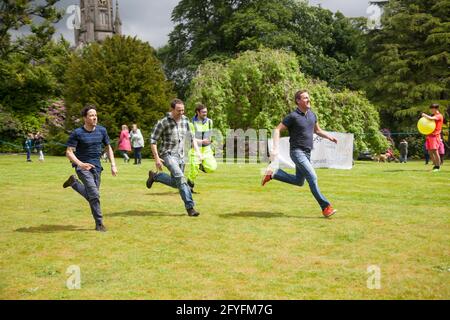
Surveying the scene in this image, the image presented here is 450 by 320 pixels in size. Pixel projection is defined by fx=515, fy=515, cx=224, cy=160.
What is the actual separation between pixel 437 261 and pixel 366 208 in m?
3.99

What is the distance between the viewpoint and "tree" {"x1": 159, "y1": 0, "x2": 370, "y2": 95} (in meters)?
47.6

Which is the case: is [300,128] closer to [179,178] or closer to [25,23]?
[179,178]

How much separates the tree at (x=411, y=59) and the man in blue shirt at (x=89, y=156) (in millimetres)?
37730

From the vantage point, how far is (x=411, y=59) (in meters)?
43.9

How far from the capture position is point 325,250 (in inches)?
255

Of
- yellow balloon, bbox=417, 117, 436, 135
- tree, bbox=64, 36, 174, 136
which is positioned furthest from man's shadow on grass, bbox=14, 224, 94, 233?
tree, bbox=64, 36, 174, 136

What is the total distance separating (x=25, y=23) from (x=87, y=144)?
35.8 meters

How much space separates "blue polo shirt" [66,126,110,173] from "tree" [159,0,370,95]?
38.7 m

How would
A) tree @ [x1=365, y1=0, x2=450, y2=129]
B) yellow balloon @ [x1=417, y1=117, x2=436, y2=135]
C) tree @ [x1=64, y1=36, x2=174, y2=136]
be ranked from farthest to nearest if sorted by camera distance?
1. tree @ [x1=365, y1=0, x2=450, y2=129]
2. tree @ [x1=64, y1=36, x2=174, y2=136]
3. yellow balloon @ [x1=417, y1=117, x2=436, y2=135]

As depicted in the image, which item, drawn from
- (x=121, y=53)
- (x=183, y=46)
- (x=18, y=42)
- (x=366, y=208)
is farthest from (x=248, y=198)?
(x=183, y=46)

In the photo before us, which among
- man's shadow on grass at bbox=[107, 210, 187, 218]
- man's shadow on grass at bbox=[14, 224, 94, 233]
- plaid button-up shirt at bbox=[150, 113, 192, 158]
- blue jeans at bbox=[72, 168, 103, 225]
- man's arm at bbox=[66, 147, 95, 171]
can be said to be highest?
plaid button-up shirt at bbox=[150, 113, 192, 158]

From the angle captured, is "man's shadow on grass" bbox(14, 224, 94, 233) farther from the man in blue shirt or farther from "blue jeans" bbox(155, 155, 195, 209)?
"blue jeans" bbox(155, 155, 195, 209)

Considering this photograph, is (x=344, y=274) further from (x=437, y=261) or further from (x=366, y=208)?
(x=366, y=208)

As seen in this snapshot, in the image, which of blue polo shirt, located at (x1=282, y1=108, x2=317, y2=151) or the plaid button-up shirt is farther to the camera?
the plaid button-up shirt
